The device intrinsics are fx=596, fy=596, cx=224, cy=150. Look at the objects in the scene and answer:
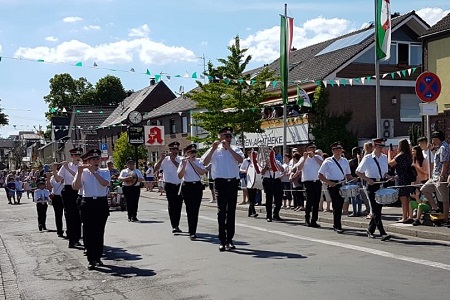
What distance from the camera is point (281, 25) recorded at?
2211cm

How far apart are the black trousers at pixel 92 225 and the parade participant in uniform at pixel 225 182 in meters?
2.13

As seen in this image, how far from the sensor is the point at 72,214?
12.3 meters

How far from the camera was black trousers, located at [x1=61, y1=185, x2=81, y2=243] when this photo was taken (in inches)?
480

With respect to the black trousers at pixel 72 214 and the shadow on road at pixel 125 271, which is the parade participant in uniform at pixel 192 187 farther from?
the shadow on road at pixel 125 271

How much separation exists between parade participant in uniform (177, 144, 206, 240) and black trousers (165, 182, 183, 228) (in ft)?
3.92

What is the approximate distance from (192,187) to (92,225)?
10.3ft

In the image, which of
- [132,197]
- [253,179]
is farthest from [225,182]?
[132,197]

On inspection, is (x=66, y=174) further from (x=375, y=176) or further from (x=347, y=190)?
(x=375, y=176)

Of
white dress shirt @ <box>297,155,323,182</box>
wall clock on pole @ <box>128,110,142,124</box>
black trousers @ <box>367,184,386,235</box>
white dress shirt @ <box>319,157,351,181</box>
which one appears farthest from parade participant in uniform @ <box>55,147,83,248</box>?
wall clock on pole @ <box>128,110,142,124</box>

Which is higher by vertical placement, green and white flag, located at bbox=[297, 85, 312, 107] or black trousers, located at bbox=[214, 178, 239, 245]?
green and white flag, located at bbox=[297, 85, 312, 107]

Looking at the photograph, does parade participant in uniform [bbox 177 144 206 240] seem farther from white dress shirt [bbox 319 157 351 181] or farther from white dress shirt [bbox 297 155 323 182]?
white dress shirt [bbox 297 155 323 182]

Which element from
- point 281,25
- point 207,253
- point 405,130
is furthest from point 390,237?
point 405,130

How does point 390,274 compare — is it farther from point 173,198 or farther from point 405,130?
point 405,130

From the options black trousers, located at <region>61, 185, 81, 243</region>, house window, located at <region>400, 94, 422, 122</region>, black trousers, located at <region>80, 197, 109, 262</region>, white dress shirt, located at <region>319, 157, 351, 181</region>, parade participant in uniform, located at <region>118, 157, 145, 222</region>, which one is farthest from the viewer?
house window, located at <region>400, 94, 422, 122</region>
